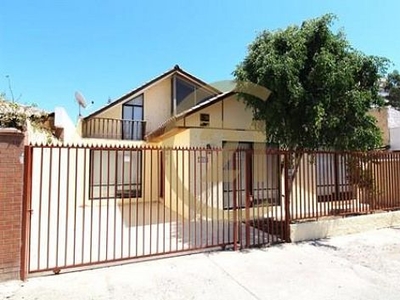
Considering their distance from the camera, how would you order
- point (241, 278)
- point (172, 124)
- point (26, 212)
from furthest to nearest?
point (172, 124) < point (241, 278) < point (26, 212)

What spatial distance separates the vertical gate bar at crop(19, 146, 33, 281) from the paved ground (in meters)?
0.29

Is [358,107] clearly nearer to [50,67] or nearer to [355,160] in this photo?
[355,160]

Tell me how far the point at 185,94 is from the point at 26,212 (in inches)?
543

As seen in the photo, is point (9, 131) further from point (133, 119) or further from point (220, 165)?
point (133, 119)

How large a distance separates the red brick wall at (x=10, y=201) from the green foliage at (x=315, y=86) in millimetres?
6414

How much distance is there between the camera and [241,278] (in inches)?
226

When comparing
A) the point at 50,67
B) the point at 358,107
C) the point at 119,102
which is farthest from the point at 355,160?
the point at 50,67

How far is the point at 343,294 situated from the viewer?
506 centimetres

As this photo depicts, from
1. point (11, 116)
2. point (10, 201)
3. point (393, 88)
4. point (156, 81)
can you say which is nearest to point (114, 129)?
point (156, 81)

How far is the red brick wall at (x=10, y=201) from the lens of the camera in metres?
5.29

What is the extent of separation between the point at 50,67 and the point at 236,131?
11.2 m

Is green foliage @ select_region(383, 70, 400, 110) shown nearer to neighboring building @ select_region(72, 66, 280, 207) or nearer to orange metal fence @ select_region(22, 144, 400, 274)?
neighboring building @ select_region(72, 66, 280, 207)

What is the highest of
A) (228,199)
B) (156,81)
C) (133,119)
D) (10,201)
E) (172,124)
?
(156,81)

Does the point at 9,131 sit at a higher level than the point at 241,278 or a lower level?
higher
